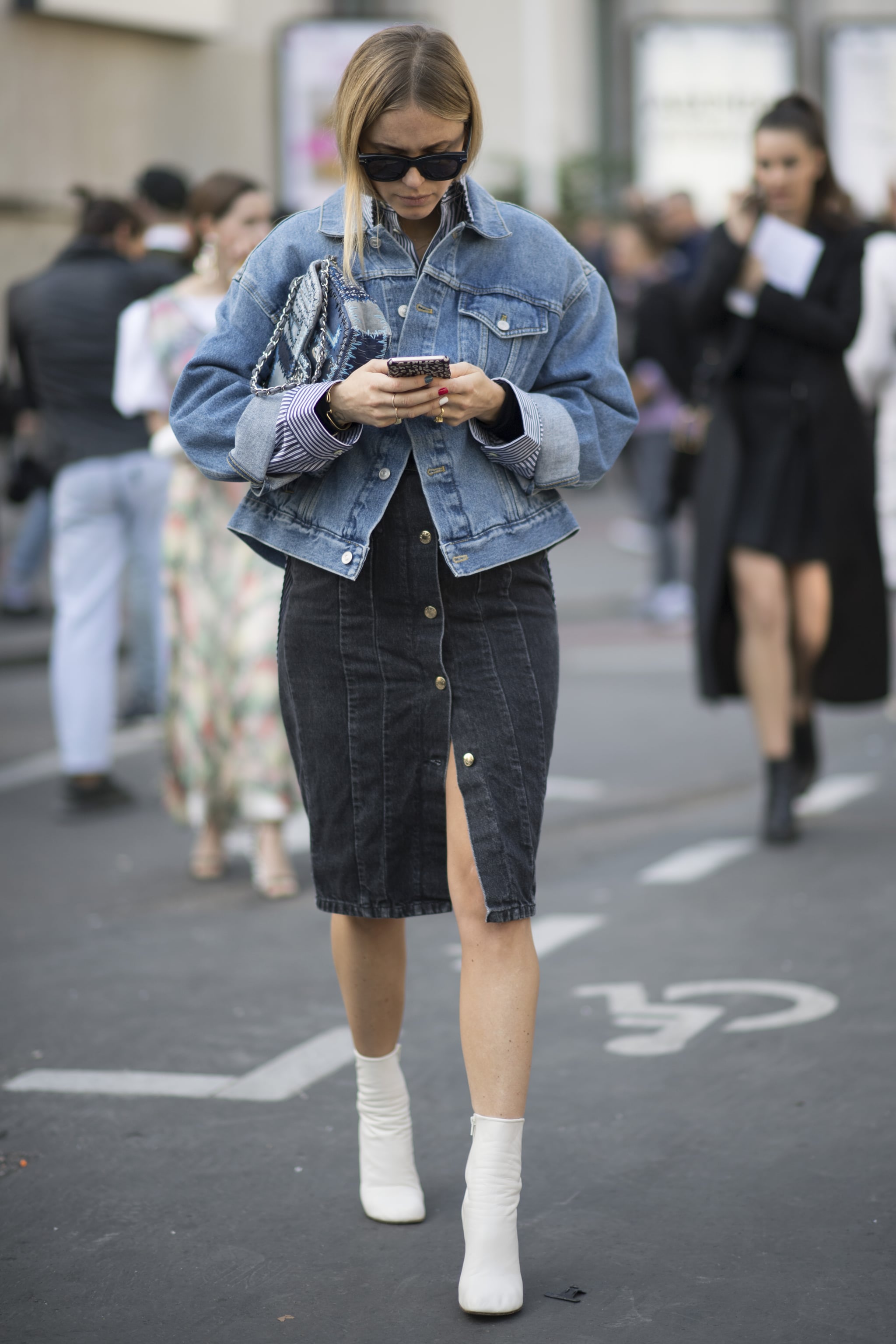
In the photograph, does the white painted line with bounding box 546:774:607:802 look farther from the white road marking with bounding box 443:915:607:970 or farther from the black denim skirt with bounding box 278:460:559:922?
the black denim skirt with bounding box 278:460:559:922

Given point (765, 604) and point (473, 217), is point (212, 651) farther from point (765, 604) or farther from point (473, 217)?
point (473, 217)

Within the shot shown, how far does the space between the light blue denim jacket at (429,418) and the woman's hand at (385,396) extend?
6.1 inches

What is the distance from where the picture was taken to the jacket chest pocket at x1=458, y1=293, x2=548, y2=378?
124 inches

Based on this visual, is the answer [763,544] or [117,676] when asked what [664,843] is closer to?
[763,544]

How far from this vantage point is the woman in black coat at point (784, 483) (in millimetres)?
6125

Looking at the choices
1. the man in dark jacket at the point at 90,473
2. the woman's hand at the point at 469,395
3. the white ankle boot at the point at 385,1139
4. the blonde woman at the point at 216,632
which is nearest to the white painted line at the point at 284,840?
the blonde woman at the point at 216,632

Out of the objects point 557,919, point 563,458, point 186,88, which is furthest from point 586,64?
point 563,458

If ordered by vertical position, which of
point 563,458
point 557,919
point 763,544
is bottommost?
point 557,919

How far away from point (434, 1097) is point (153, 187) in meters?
6.08

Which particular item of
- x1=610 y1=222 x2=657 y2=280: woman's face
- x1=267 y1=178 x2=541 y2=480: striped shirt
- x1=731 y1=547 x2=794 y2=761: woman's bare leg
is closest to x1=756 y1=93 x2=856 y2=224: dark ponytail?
x1=731 y1=547 x2=794 y2=761: woman's bare leg

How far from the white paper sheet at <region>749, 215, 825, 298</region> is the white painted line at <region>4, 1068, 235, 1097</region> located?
3.23 metres

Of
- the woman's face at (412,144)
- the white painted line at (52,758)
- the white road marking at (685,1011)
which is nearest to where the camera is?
the woman's face at (412,144)

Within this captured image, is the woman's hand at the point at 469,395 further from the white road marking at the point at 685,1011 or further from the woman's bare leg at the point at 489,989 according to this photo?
the white road marking at the point at 685,1011

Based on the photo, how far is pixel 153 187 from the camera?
9.05 meters
